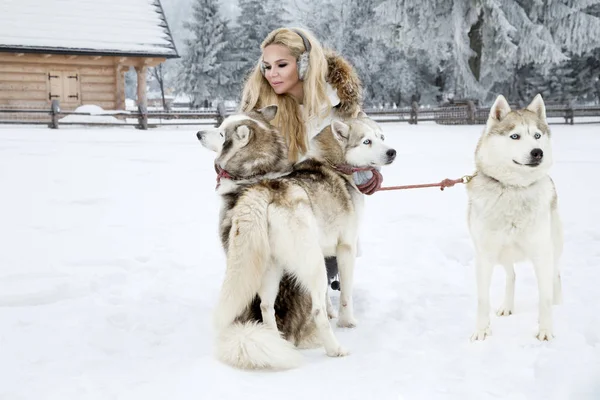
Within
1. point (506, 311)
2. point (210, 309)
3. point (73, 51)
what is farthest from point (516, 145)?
point (73, 51)

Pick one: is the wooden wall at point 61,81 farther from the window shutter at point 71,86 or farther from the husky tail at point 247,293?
A: the husky tail at point 247,293

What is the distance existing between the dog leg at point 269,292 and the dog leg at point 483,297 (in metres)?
1.26

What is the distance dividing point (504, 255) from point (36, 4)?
2593 centimetres

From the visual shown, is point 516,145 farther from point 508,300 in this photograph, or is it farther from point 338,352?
point 338,352

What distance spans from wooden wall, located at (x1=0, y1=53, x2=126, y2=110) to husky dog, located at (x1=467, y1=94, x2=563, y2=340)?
2293cm

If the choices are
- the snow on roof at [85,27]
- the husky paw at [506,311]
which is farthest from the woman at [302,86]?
the snow on roof at [85,27]

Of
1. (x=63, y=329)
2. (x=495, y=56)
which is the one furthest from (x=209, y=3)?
(x=63, y=329)

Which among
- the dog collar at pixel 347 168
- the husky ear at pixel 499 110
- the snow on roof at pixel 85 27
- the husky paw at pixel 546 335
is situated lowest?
the husky paw at pixel 546 335

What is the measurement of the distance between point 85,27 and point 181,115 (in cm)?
550

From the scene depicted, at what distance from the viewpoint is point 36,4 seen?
79.7ft

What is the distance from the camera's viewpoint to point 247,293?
303 centimetres

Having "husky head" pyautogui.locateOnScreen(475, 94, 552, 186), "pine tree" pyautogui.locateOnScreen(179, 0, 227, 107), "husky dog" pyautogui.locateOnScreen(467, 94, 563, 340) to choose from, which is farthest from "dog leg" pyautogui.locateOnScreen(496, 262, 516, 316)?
"pine tree" pyautogui.locateOnScreen(179, 0, 227, 107)

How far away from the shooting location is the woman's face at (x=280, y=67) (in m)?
4.15

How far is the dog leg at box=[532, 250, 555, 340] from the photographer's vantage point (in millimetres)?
3354
